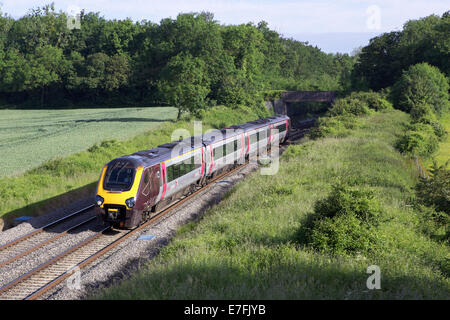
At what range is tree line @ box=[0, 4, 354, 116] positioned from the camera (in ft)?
207

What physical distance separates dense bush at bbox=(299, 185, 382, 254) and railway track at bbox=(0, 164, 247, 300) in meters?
7.03

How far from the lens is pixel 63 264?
1348cm

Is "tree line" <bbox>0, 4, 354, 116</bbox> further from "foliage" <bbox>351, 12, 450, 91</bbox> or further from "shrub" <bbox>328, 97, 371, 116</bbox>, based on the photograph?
"shrub" <bbox>328, 97, 371, 116</bbox>

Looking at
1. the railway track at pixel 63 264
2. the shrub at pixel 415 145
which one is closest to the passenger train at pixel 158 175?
the railway track at pixel 63 264

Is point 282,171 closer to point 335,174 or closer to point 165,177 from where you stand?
point 335,174

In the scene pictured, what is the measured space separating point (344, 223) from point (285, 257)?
7.22ft

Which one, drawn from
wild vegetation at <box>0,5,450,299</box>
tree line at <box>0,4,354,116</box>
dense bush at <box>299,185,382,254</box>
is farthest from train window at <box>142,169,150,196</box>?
tree line at <box>0,4,354,116</box>

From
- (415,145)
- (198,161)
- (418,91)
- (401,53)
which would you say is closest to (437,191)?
(198,161)

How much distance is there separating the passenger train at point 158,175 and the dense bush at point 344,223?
676 cm

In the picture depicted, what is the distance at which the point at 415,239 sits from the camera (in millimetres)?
12188

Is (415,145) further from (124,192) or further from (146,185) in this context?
(124,192)

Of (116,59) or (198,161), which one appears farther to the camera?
(116,59)

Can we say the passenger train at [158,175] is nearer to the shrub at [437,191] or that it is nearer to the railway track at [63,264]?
the railway track at [63,264]
